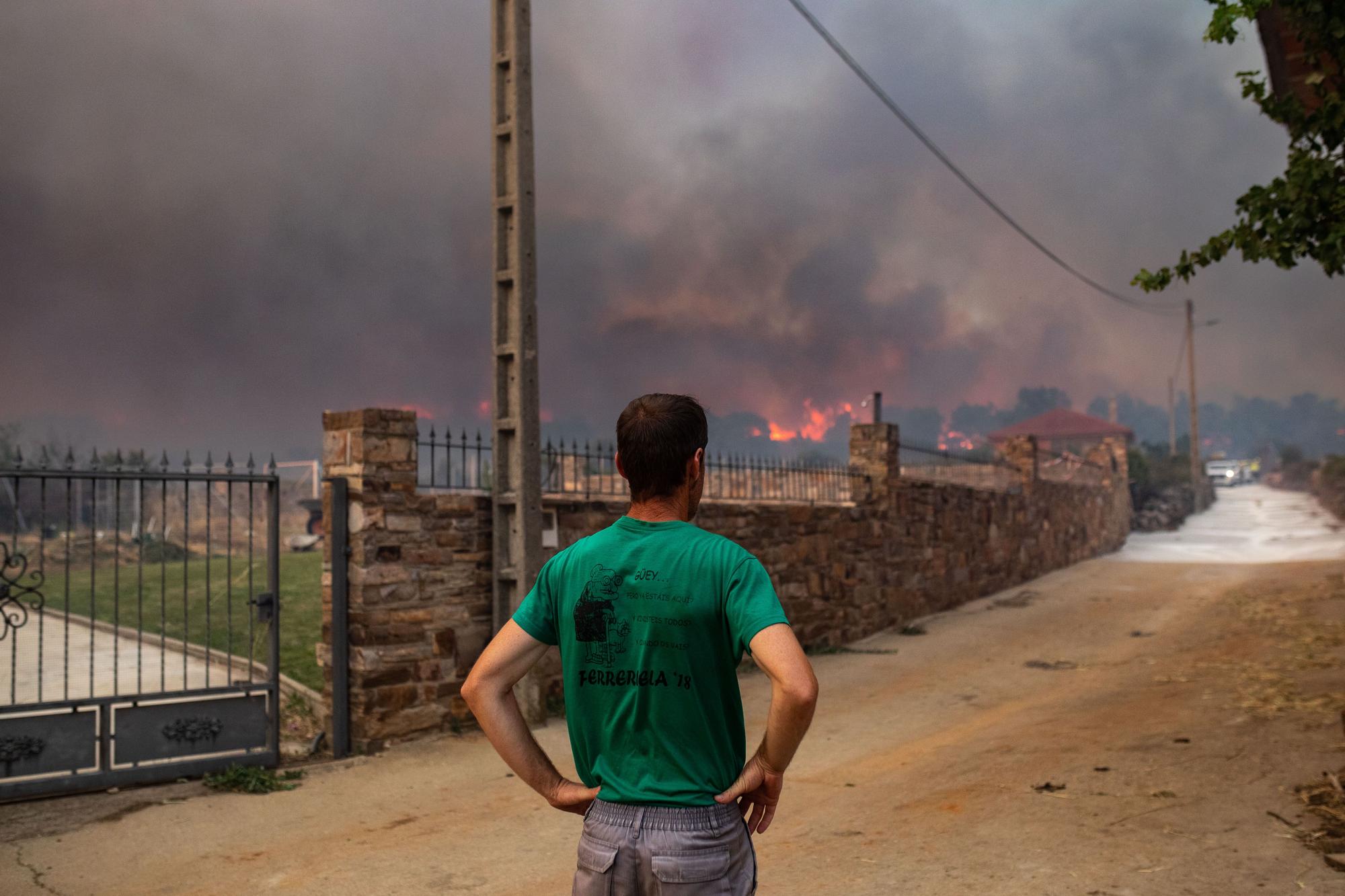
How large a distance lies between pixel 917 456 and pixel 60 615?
13616 millimetres

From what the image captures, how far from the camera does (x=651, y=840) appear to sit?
1.94m

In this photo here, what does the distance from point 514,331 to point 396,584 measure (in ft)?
7.11

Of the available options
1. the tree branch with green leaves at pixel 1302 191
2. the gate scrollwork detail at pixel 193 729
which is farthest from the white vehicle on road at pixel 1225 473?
the gate scrollwork detail at pixel 193 729

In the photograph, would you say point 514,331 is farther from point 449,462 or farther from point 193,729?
point 193,729

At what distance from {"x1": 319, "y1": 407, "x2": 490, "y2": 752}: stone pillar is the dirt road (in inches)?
16.7

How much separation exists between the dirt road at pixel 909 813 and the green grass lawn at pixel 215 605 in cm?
369

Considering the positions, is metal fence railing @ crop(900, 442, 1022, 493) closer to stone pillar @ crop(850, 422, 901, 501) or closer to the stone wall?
the stone wall

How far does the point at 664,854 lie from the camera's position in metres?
1.93

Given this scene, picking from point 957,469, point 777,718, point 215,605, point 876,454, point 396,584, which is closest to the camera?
point 777,718

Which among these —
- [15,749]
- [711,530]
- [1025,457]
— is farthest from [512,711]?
[1025,457]

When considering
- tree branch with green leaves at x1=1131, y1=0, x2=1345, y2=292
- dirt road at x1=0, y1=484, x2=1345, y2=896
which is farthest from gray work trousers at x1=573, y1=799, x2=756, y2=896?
tree branch with green leaves at x1=1131, y1=0, x2=1345, y2=292

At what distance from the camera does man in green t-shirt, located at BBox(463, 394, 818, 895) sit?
1933 millimetres

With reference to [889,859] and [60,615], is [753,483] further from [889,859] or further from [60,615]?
[60,615]

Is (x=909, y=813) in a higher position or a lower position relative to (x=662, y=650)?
lower
